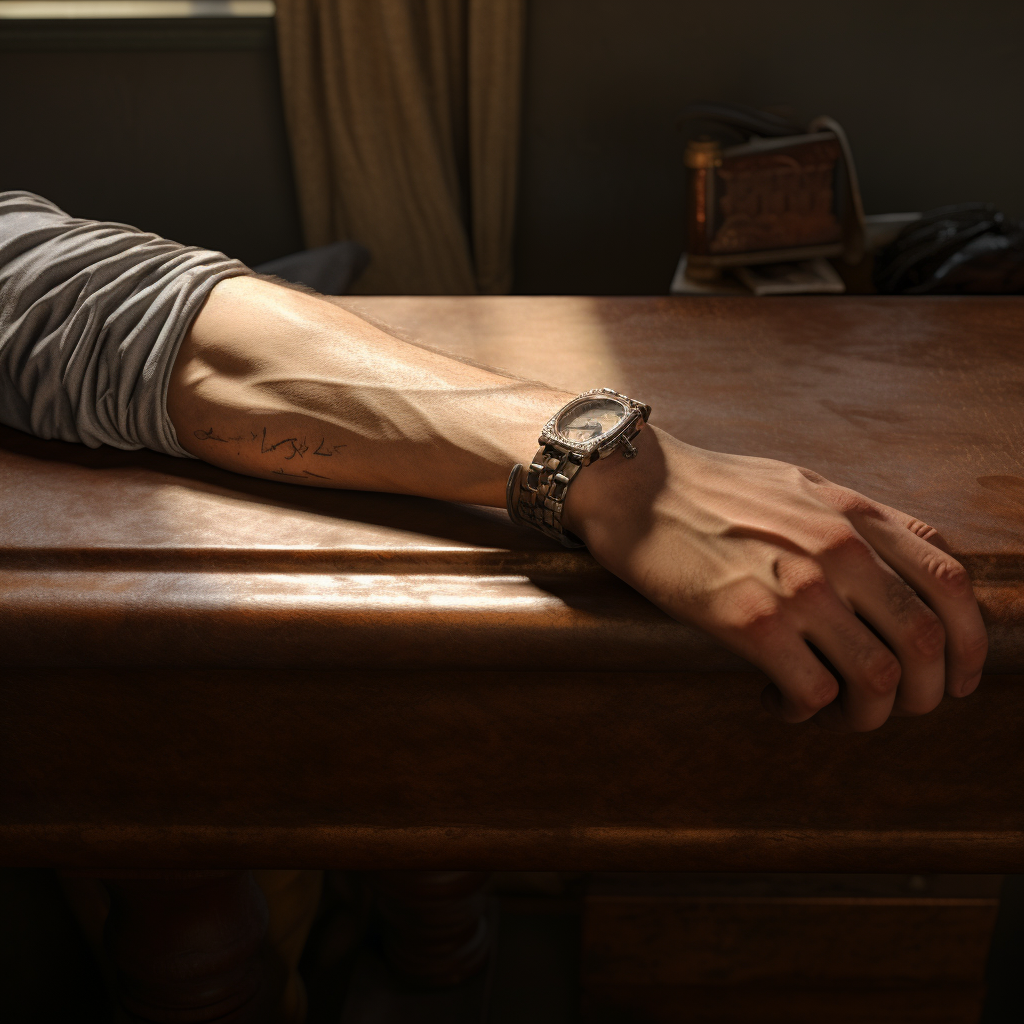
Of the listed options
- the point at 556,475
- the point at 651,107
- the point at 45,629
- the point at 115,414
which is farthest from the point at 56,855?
the point at 651,107

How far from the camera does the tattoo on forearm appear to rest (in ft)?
2.13

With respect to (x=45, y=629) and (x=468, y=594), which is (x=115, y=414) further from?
(x=468, y=594)

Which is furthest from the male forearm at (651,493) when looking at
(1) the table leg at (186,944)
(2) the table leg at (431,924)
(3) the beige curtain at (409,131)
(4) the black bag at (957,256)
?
(3) the beige curtain at (409,131)

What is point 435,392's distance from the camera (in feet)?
2.16

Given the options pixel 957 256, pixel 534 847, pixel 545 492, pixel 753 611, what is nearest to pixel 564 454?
pixel 545 492

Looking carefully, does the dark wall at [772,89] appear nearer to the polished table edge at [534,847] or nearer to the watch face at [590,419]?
the watch face at [590,419]

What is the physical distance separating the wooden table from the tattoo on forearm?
0.01 m

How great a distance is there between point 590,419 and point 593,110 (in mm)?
1960

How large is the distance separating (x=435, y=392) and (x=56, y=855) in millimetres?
412

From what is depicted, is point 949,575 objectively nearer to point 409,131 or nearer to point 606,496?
point 606,496

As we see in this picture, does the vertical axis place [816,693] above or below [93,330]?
below

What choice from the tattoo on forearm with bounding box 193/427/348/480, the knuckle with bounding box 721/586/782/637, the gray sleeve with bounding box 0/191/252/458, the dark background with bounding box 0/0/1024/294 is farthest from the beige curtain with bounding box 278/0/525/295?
the knuckle with bounding box 721/586/782/637

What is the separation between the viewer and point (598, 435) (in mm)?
585

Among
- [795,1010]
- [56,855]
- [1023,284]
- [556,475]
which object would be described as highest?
[556,475]
